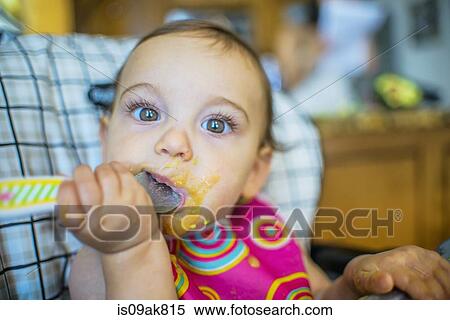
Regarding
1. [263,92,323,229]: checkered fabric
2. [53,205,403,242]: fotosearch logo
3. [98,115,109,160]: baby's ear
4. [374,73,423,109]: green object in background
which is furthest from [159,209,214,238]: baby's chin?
[374,73,423,109]: green object in background

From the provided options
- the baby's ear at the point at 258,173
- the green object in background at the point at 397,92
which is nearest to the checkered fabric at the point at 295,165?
the baby's ear at the point at 258,173

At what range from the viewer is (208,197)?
1.38 feet

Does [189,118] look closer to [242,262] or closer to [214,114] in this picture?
[214,114]

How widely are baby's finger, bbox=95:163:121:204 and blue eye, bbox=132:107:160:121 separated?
0.22 feet

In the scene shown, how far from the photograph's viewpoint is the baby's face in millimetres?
396

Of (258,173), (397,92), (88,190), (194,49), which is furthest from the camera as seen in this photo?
(397,92)

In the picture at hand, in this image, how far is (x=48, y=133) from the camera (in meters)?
0.57

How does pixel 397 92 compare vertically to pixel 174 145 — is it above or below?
below

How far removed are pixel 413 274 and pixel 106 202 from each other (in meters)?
0.24

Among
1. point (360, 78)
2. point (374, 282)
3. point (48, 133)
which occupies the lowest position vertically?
point (360, 78)

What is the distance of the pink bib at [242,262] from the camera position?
432 millimetres

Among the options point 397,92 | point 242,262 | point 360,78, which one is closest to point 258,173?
point 242,262

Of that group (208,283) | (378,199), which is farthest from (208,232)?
(378,199)
